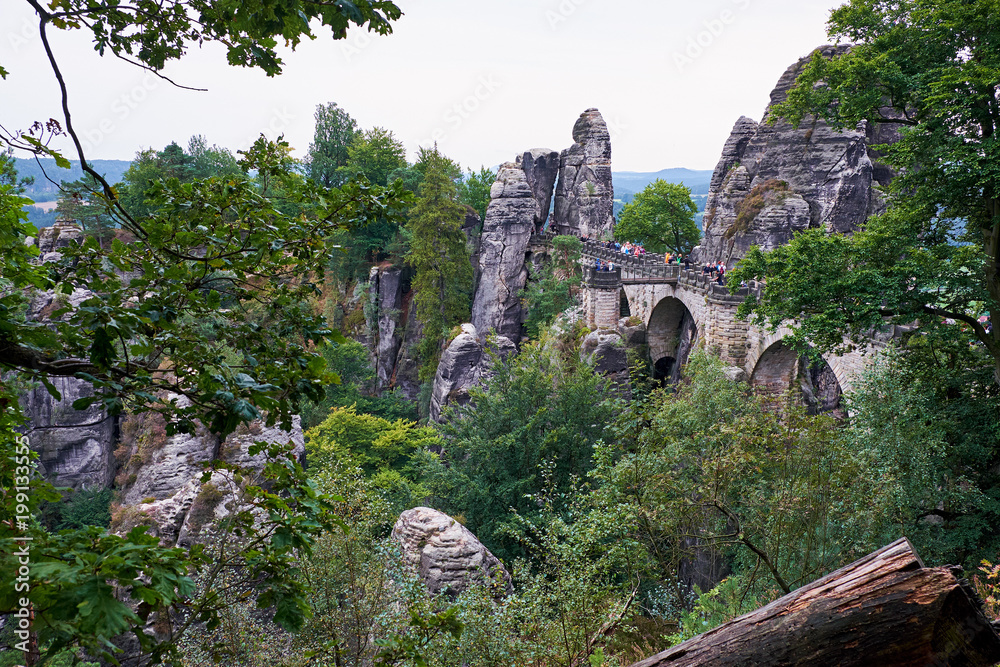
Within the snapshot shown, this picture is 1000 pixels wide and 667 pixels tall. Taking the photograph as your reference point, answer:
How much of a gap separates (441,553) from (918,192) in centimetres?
1168

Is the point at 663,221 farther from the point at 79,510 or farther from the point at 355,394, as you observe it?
the point at 79,510

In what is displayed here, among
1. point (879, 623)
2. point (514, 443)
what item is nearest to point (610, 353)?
point (514, 443)

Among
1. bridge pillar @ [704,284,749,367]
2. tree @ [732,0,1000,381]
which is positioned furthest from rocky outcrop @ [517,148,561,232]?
tree @ [732,0,1000,381]

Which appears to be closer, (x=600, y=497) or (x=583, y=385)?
(x=600, y=497)

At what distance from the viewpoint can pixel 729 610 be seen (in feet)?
29.7

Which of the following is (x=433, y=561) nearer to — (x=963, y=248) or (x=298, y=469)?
(x=298, y=469)

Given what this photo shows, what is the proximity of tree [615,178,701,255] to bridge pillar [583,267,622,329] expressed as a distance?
1396 cm

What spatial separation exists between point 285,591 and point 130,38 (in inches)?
133

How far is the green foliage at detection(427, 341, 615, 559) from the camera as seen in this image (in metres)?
16.2

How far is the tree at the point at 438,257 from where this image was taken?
103 feet

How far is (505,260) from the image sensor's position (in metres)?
33.1

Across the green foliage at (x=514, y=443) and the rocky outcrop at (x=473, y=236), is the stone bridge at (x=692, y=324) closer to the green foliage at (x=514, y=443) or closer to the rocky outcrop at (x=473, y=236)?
the green foliage at (x=514, y=443)

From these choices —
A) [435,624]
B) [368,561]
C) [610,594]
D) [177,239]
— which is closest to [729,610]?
[610,594]

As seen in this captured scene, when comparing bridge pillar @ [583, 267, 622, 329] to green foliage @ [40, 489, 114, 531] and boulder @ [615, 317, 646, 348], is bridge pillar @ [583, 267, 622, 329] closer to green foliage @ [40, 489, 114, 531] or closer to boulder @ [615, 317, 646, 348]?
boulder @ [615, 317, 646, 348]
